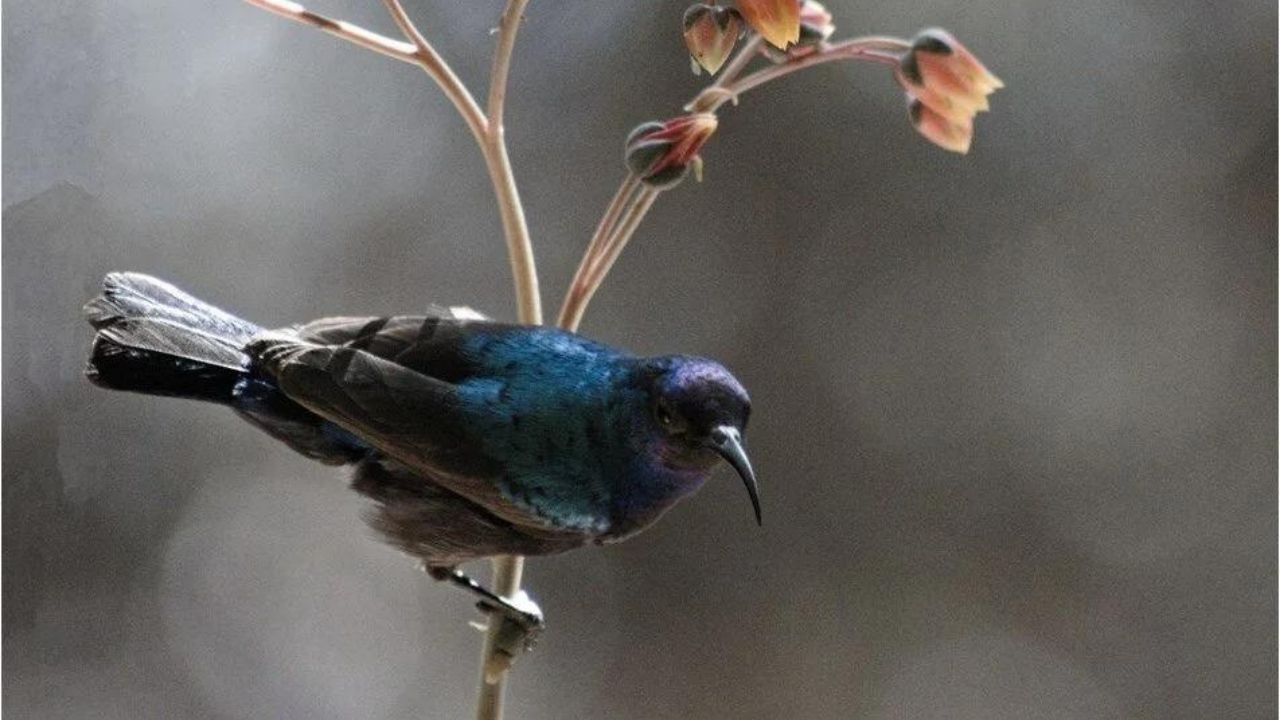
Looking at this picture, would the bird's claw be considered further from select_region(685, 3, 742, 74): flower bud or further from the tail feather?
select_region(685, 3, 742, 74): flower bud

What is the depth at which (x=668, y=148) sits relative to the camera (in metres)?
0.65

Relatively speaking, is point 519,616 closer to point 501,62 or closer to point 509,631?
point 509,631

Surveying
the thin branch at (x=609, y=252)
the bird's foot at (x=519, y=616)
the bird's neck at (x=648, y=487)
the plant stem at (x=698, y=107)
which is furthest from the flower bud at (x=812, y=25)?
the bird's foot at (x=519, y=616)

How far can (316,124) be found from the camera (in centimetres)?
129

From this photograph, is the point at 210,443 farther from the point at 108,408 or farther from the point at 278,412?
the point at 278,412

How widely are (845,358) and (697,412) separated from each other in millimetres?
805

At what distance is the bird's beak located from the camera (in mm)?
619

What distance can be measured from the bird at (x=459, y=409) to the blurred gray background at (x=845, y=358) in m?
0.55

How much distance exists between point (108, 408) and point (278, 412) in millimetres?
550

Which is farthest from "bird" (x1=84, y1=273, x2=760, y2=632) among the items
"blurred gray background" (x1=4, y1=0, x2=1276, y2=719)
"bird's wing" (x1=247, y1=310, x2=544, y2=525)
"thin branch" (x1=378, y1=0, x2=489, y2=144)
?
"blurred gray background" (x1=4, y1=0, x2=1276, y2=719)

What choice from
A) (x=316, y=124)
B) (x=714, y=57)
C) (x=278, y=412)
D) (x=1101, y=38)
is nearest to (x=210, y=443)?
(x=316, y=124)

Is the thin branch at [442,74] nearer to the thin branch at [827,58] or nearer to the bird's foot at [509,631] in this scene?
the thin branch at [827,58]

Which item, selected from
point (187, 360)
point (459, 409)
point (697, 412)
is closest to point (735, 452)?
point (697, 412)

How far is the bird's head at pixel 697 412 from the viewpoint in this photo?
0.65 metres
